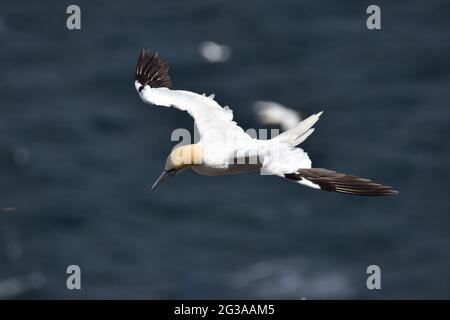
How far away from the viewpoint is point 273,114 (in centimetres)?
5688

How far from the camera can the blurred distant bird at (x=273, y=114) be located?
183 ft

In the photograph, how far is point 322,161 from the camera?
57250 mm

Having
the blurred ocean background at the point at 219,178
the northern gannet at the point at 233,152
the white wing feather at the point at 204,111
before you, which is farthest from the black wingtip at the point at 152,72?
the blurred ocean background at the point at 219,178

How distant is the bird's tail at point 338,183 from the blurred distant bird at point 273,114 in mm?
33897

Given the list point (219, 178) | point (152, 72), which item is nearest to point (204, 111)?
point (152, 72)

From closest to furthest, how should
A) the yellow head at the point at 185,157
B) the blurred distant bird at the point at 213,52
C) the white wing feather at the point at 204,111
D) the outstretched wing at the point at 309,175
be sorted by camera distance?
1. the outstretched wing at the point at 309,175
2. the yellow head at the point at 185,157
3. the white wing feather at the point at 204,111
4. the blurred distant bird at the point at 213,52

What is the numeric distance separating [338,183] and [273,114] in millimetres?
36332

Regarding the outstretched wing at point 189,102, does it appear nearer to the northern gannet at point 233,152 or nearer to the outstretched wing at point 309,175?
the northern gannet at point 233,152

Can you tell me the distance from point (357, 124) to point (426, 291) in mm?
9587

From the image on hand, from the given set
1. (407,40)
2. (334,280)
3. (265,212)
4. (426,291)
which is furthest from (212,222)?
(407,40)

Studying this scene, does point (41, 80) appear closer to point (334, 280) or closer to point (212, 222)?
point (212, 222)

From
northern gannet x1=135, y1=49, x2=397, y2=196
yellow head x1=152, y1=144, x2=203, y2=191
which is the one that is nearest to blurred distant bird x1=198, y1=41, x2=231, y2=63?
northern gannet x1=135, y1=49, x2=397, y2=196

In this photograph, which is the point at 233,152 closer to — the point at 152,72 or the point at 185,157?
the point at 185,157

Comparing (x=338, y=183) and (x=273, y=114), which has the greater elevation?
(x=273, y=114)
